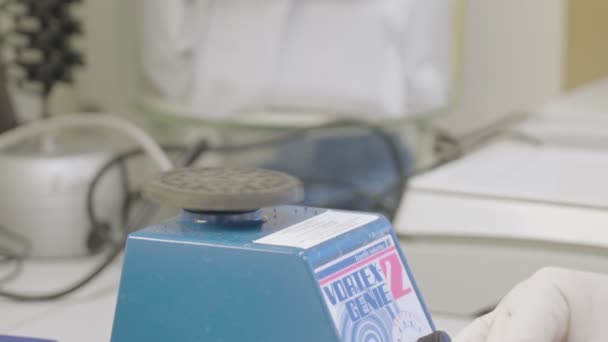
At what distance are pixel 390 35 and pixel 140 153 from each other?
0.75 ft

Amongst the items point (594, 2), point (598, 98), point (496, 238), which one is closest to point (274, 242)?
point (496, 238)

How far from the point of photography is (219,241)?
0.38 metres

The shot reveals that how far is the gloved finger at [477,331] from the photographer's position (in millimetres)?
374

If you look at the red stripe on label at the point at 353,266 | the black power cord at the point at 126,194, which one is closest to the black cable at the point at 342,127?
the black power cord at the point at 126,194

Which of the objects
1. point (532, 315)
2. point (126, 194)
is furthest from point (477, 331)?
point (126, 194)

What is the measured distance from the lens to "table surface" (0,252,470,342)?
51 centimetres

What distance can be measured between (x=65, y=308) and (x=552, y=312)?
30 centimetres

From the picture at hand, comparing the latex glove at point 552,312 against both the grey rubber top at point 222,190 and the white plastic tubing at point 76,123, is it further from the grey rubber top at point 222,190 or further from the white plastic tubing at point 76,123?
the white plastic tubing at point 76,123

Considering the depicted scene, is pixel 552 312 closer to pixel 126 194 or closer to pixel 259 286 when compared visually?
pixel 259 286

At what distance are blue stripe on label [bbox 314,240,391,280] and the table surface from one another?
0.11 meters

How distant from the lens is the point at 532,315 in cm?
36

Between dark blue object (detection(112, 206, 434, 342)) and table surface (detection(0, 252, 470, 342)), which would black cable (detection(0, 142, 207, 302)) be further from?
dark blue object (detection(112, 206, 434, 342))

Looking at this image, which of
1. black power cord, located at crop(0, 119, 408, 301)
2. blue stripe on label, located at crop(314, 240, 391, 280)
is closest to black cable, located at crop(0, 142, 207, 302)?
black power cord, located at crop(0, 119, 408, 301)

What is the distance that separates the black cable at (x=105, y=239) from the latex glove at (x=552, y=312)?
28 centimetres
